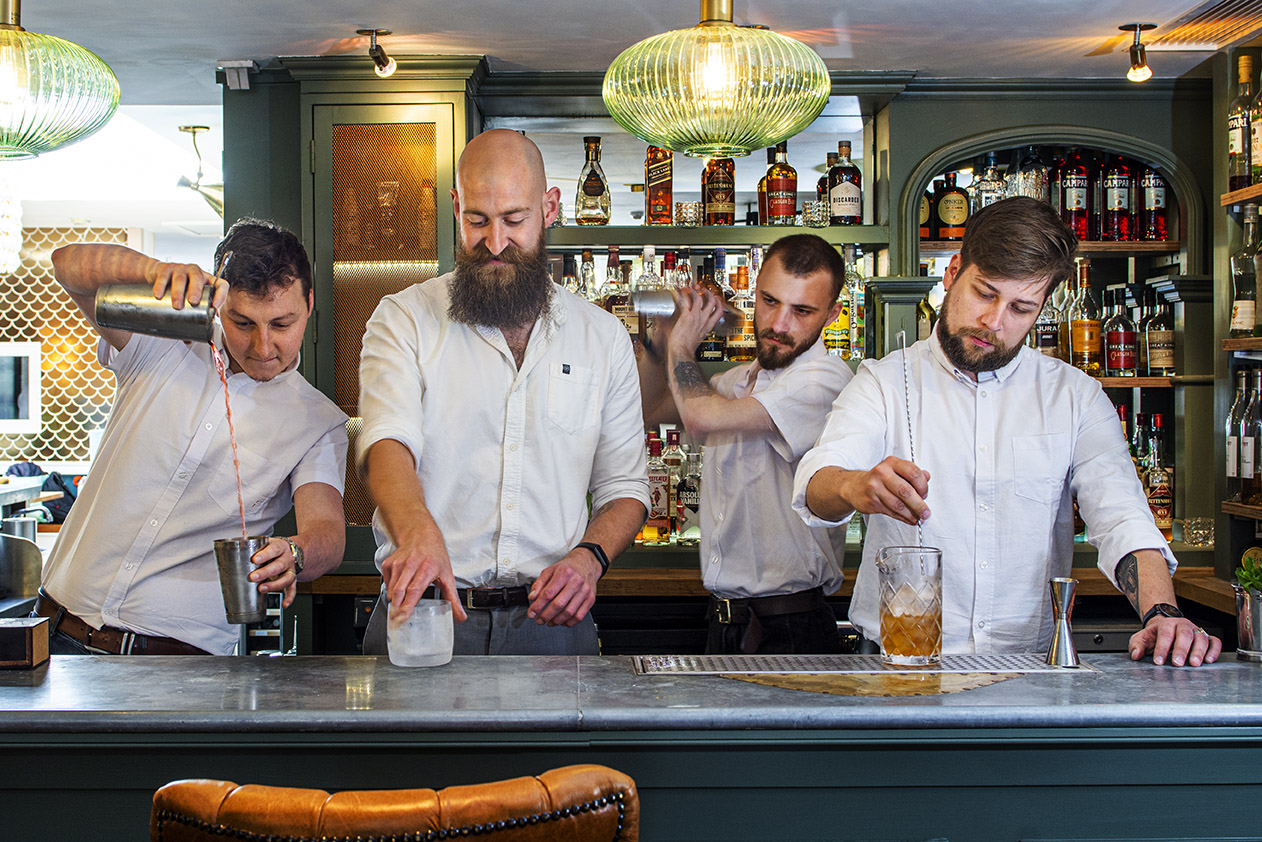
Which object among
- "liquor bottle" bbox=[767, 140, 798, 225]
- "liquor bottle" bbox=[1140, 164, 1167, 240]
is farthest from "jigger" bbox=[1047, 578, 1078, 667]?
"liquor bottle" bbox=[1140, 164, 1167, 240]

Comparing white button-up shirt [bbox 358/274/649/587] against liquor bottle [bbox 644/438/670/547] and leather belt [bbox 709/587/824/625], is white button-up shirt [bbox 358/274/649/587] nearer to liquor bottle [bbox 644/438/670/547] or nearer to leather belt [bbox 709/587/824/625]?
leather belt [bbox 709/587/824/625]

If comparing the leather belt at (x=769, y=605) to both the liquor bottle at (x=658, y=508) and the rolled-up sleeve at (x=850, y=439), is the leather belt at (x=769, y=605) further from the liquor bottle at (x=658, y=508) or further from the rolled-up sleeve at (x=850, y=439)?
the liquor bottle at (x=658, y=508)

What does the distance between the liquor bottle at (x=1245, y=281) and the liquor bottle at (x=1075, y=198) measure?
0.59 metres

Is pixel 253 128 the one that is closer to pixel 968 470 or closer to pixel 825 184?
pixel 825 184

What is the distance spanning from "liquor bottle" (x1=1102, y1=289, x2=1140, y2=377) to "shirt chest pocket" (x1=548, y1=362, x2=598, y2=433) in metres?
2.40

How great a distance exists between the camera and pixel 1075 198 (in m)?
3.73

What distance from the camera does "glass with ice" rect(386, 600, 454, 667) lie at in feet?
4.88

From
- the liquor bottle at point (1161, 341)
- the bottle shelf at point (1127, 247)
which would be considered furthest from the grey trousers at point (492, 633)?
the liquor bottle at point (1161, 341)

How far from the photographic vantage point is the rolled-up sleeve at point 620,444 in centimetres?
203

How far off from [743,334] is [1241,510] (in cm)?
158

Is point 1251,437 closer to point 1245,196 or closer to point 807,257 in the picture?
point 1245,196

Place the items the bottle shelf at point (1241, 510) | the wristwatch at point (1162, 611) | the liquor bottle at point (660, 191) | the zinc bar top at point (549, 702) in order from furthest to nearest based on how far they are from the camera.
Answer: the liquor bottle at point (660, 191)
the bottle shelf at point (1241, 510)
the wristwatch at point (1162, 611)
the zinc bar top at point (549, 702)

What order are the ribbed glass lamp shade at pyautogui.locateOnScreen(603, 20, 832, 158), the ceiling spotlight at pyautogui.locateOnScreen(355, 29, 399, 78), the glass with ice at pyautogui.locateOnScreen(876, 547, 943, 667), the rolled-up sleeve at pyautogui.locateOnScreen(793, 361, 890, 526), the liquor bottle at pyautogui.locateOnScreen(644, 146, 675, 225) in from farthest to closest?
the liquor bottle at pyautogui.locateOnScreen(644, 146, 675, 225)
the ceiling spotlight at pyautogui.locateOnScreen(355, 29, 399, 78)
the ribbed glass lamp shade at pyautogui.locateOnScreen(603, 20, 832, 158)
the rolled-up sleeve at pyautogui.locateOnScreen(793, 361, 890, 526)
the glass with ice at pyautogui.locateOnScreen(876, 547, 943, 667)

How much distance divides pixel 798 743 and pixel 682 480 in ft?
7.45
